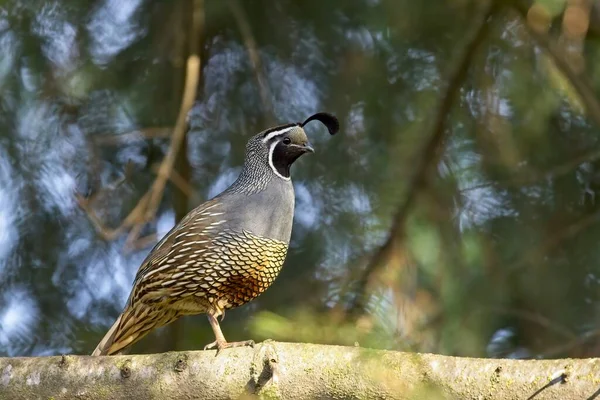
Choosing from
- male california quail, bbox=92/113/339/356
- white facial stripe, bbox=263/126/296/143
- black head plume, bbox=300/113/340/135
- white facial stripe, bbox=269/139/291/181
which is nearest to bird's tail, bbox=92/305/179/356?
male california quail, bbox=92/113/339/356

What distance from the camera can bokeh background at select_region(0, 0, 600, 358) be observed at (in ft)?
14.5

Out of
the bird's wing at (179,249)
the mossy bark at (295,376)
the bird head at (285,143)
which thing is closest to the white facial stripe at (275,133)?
the bird head at (285,143)

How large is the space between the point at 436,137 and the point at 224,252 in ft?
3.78

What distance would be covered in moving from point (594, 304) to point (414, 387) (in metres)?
2.23

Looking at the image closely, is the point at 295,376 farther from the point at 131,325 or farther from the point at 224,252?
the point at 131,325

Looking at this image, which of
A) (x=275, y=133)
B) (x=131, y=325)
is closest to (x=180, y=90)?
(x=275, y=133)

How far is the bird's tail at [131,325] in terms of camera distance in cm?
433

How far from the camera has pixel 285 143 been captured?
446 centimetres

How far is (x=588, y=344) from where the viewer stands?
4.17 m

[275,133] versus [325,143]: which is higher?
[275,133]

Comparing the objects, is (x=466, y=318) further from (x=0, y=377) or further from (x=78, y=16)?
(x=78, y=16)

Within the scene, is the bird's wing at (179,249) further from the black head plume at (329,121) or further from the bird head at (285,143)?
the black head plume at (329,121)

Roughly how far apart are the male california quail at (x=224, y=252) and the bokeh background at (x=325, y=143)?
8.6 inches

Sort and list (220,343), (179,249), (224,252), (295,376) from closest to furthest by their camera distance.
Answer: (295,376), (220,343), (224,252), (179,249)
